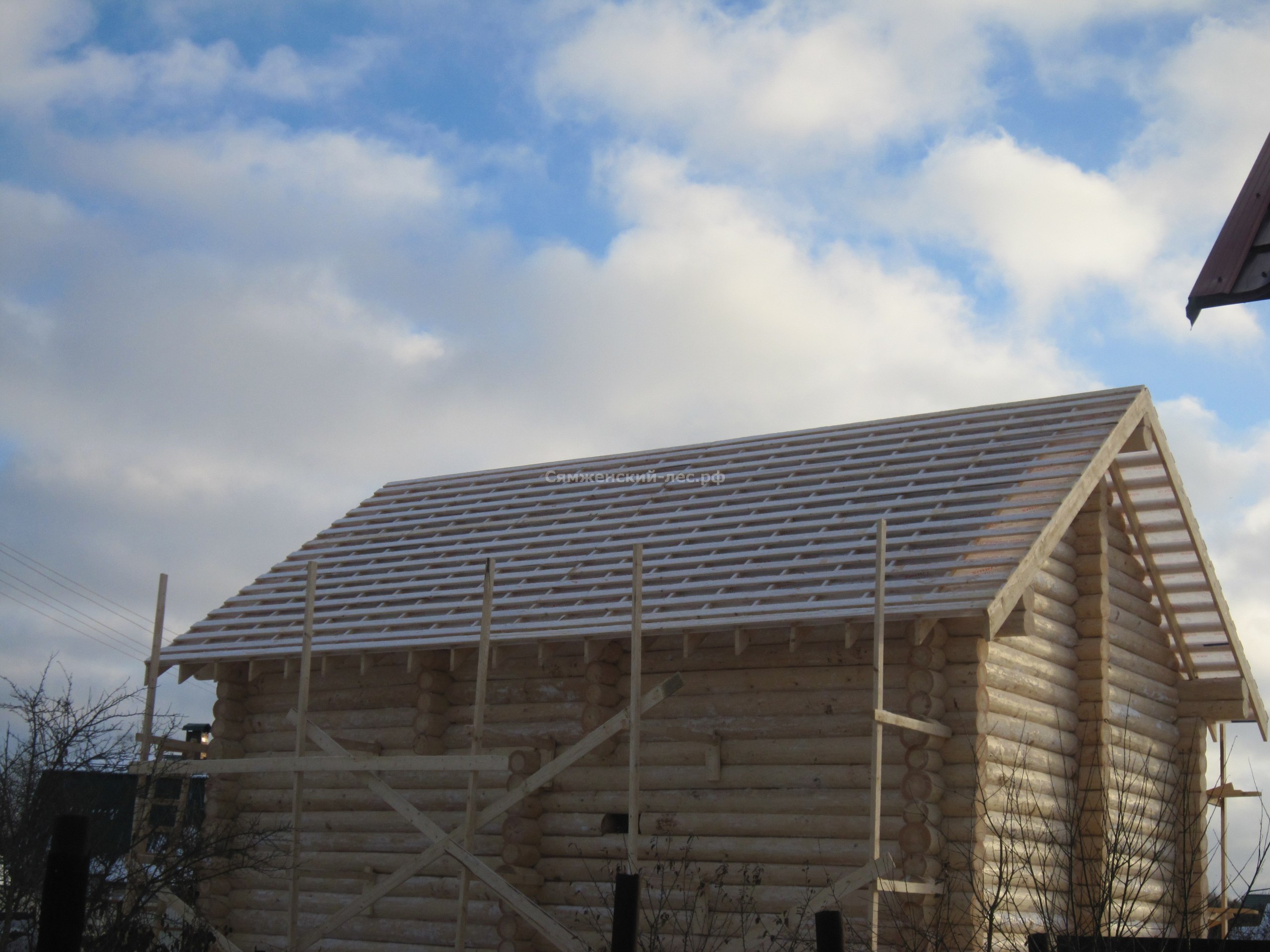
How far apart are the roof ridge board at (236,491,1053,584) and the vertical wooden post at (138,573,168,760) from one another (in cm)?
226

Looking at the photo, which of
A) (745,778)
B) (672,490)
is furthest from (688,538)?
(745,778)

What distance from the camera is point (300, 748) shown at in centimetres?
1346

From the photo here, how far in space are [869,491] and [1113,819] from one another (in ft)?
14.0

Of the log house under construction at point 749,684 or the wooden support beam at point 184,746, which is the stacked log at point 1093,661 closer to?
the log house under construction at point 749,684

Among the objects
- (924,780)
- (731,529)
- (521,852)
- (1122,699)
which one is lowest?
(521,852)

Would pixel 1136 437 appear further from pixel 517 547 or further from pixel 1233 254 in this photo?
pixel 1233 254

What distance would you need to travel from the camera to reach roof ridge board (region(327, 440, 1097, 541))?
13.5m

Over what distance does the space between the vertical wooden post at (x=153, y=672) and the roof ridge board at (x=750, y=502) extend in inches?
109

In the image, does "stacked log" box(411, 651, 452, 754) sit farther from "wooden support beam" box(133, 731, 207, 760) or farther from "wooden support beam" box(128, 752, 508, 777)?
"wooden support beam" box(133, 731, 207, 760)

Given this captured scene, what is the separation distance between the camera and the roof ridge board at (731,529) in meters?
12.7

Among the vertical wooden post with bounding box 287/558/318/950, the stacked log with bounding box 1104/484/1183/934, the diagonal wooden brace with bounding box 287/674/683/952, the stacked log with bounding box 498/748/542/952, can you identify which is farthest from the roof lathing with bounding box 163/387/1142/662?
the stacked log with bounding box 1104/484/1183/934

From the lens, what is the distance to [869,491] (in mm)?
13984

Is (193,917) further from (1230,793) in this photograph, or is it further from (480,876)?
(1230,793)

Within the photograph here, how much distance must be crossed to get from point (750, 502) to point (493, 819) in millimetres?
4374
